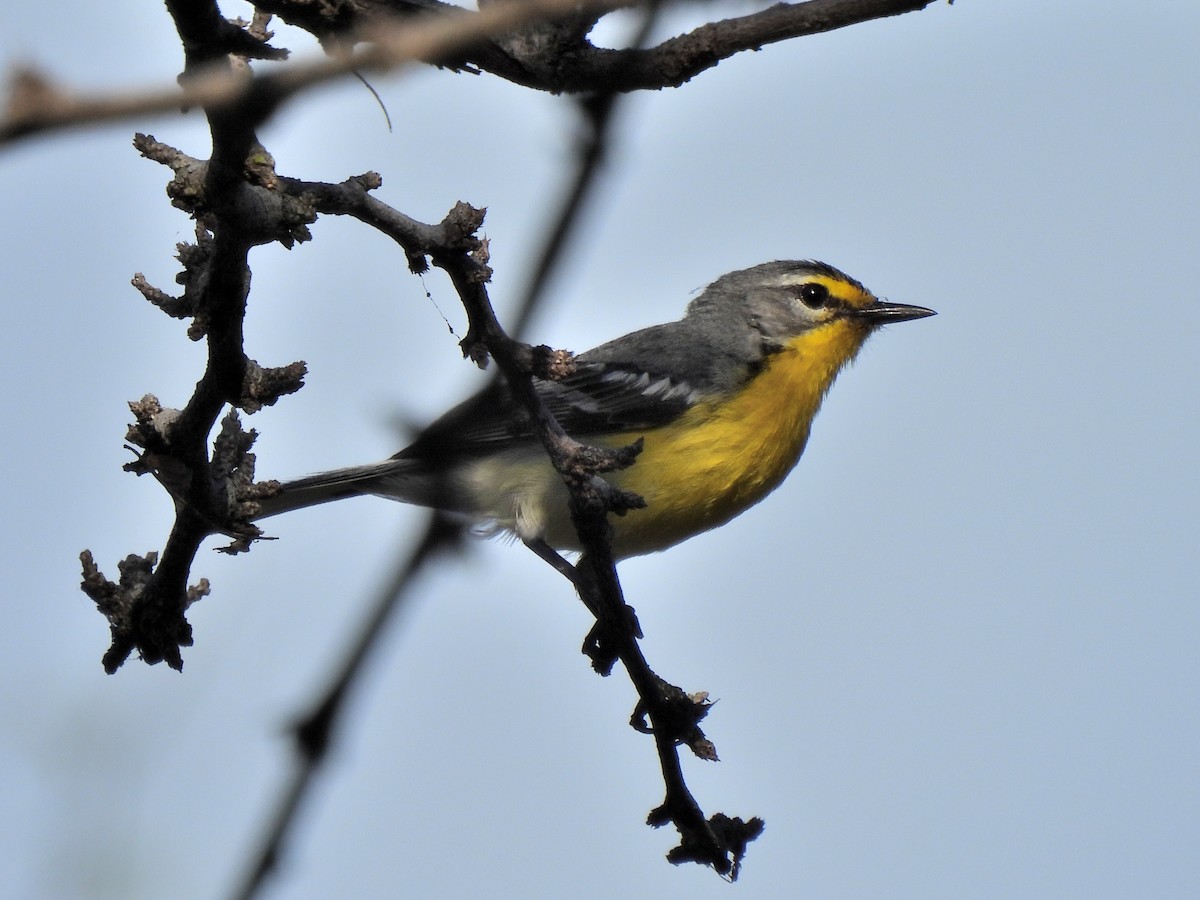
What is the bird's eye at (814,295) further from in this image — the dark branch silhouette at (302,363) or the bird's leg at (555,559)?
the dark branch silhouette at (302,363)

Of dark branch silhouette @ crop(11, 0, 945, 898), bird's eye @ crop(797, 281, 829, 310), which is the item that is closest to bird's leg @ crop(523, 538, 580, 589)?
dark branch silhouette @ crop(11, 0, 945, 898)

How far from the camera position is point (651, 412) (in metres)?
7.57

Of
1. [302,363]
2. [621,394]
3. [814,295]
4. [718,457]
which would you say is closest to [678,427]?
[718,457]

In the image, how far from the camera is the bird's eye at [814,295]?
341 inches

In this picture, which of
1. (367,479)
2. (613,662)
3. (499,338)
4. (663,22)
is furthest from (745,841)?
(367,479)

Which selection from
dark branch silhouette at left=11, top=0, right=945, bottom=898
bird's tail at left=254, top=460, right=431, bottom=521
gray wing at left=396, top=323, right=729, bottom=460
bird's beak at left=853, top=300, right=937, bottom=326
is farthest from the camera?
bird's beak at left=853, top=300, right=937, bottom=326

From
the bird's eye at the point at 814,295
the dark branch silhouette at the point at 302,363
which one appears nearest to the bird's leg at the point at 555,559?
the dark branch silhouette at the point at 302,363

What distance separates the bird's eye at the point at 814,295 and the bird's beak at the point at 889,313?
233 mm

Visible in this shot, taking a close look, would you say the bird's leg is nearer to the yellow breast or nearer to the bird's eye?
the yellow breast

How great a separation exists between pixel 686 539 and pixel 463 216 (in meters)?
4.53

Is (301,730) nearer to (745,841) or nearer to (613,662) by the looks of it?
(745,841)

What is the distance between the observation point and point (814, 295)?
8703mm

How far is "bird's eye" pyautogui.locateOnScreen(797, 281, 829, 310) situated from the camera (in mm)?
8656

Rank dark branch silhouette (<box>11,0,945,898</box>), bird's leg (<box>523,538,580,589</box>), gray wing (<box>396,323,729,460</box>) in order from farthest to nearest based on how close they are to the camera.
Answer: gray wing (<box>396,323,729,460</box>) → bird's leg (<box>523,538,580,589</box>) → dark branch silhouette (<box>11,0,945,898</box>)
